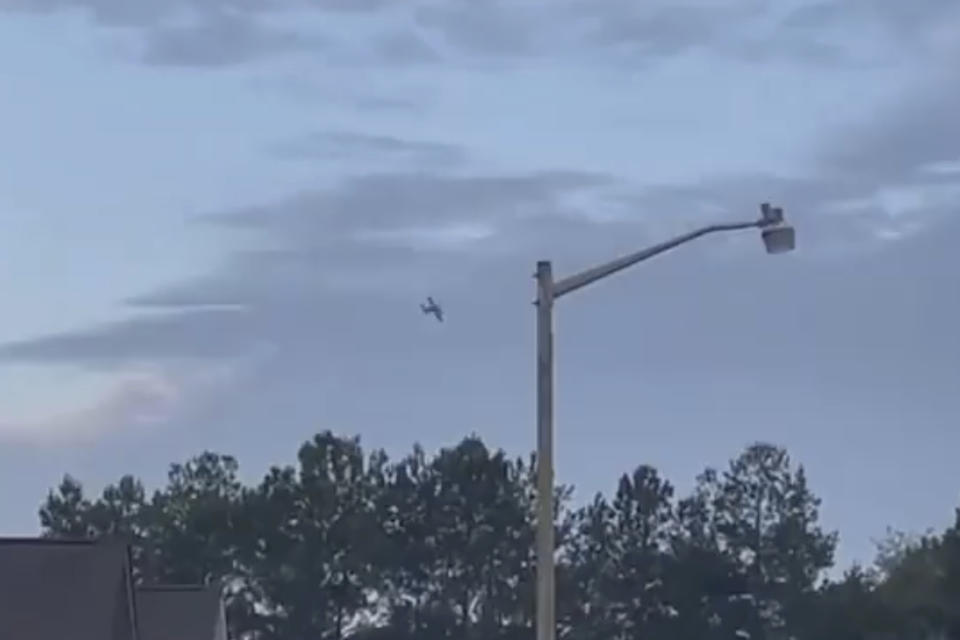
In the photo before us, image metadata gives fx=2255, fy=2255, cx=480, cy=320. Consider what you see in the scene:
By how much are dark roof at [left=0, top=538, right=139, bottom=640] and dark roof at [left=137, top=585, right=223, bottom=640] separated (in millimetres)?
7414

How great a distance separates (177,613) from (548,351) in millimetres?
38211

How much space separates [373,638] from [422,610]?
2.76 metres

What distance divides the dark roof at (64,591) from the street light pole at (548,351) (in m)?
27.3

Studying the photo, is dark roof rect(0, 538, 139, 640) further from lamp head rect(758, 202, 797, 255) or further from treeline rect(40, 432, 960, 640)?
treeline rect(40, 432, 960, 640)

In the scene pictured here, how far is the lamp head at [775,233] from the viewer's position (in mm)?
18969

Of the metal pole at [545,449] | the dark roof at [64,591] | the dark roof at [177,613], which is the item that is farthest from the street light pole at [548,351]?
the dark roof at [177,613]

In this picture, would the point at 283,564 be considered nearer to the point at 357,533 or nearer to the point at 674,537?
the point at 357,533

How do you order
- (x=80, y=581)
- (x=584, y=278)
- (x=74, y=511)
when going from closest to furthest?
(x=584, y=278) < (x=80, y=581) < (x=74, y=511)

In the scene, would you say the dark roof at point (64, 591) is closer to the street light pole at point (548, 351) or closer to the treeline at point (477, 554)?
the street light pole at point (548, 351)

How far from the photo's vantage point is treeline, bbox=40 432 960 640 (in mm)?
90875

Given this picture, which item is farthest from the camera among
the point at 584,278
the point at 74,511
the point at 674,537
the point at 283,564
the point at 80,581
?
the point at 74,511

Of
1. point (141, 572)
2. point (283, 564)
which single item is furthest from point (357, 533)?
point (141, 572)

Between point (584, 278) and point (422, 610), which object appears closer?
point (584, 278)

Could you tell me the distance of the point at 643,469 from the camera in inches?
3858
